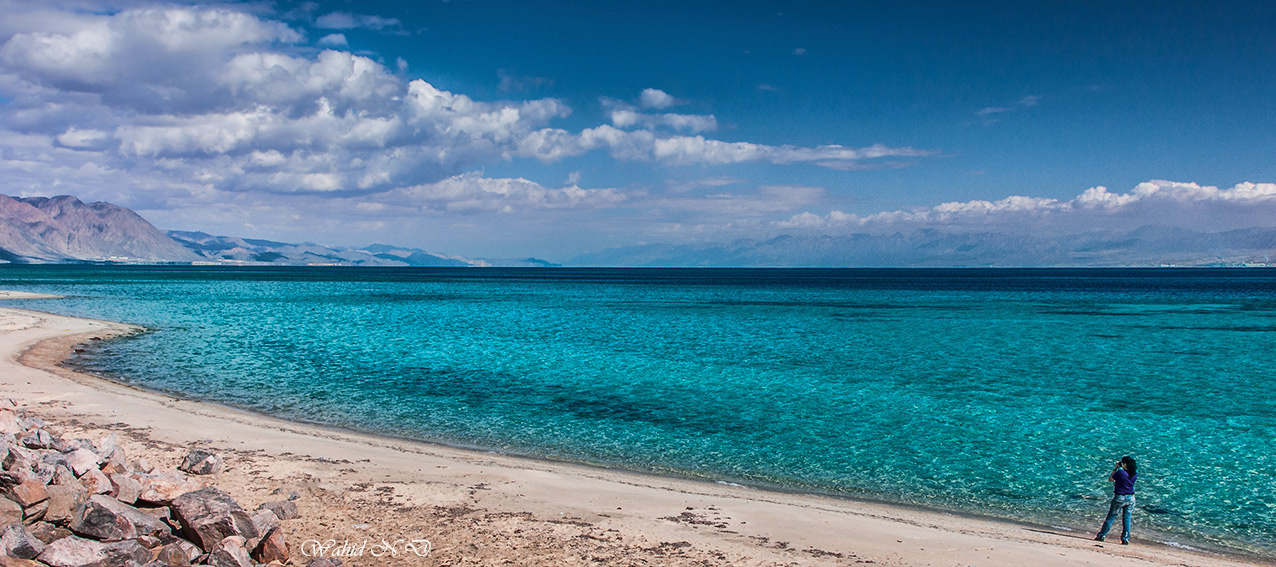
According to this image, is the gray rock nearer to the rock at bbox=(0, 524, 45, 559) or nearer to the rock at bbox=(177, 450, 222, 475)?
the rock at bbox=(177, 450, 222, 475)

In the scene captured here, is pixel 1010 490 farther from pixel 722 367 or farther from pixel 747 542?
pixel 722 367

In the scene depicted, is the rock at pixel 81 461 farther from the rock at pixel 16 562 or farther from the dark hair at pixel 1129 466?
the dark hair at pixel 1129 466

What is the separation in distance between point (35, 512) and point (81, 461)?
229 cm

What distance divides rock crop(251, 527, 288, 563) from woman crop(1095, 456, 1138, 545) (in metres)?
14.5

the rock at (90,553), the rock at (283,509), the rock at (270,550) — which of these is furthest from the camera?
the rock at (283,509)

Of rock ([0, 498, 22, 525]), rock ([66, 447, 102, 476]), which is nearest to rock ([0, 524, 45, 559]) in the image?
rock ([0, 498, 22, 525])

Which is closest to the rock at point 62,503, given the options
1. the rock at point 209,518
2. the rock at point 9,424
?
the rock at point 209,518

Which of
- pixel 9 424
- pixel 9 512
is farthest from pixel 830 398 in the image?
pixel 9 512

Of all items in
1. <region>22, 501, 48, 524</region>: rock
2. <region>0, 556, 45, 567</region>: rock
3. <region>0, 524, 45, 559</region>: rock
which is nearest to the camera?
<region>0, 556, 45, 567</region>: rock

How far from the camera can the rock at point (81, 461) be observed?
11.4 meters

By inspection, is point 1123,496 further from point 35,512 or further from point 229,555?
point 35,512

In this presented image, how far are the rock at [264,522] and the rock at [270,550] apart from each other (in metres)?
0.12

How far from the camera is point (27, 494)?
9516 millimetres

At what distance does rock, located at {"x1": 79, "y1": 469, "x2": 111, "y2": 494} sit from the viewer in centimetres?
1055
